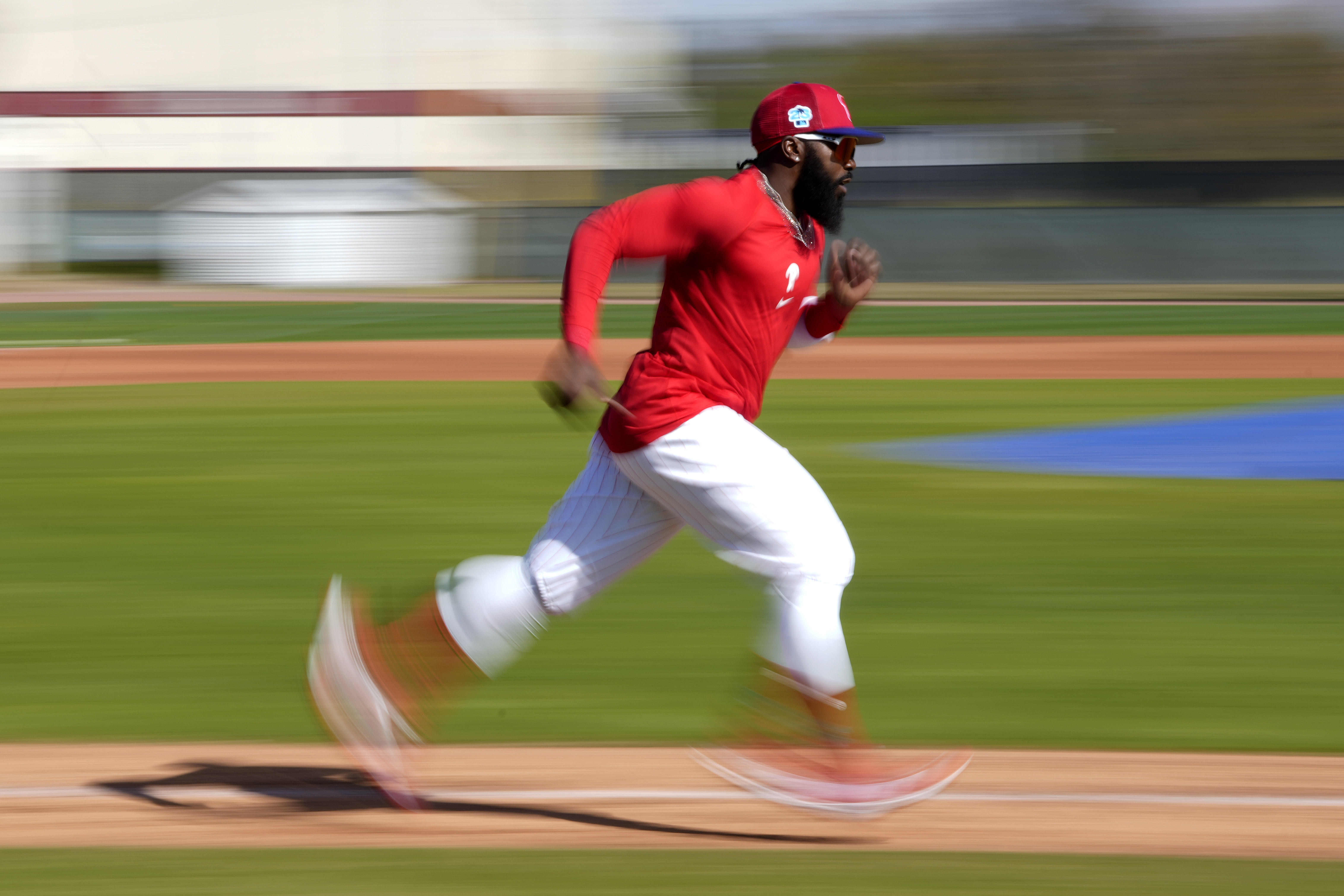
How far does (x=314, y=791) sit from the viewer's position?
472 centimetres

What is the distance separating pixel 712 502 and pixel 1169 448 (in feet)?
28.2

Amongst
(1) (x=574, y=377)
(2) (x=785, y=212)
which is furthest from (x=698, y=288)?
(1) (x=574, y=377)

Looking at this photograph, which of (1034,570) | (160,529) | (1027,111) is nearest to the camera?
(1034,570)

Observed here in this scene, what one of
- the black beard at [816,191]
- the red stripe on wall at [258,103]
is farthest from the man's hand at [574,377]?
the red stripe on wall at [258,103]

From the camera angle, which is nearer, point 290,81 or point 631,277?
point 631,277

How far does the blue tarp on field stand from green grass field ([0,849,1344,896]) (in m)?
6.91

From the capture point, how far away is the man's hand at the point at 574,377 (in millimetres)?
3811

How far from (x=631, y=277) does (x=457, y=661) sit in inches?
1153

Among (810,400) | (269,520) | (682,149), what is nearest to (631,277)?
(682,149)

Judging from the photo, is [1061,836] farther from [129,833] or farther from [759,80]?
[759,80]

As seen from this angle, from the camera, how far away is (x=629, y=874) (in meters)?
4.05

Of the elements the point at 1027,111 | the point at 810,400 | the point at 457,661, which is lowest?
the point at 457,661

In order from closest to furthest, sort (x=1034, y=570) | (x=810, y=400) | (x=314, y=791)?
(x=314, y=791) < (x=1034, y=570) < (x=810, y=400)

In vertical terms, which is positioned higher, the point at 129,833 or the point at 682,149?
the point at 682,149
